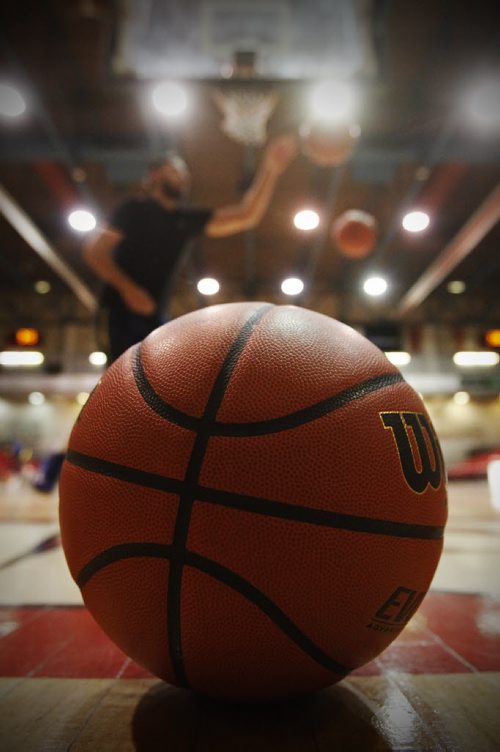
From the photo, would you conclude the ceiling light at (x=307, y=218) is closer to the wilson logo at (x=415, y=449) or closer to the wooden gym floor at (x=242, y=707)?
the wooden gym floor at (x=242, y=707)

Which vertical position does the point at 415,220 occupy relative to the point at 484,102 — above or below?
below

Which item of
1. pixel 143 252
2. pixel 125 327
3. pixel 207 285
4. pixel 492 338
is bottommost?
pixel 125 327

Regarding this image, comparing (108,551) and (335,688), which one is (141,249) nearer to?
(108,551)

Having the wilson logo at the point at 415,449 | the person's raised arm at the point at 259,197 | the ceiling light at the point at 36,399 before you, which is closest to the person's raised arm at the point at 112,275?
the person's raised arm at the point at 259,197

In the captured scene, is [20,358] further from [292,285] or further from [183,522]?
[183,522]

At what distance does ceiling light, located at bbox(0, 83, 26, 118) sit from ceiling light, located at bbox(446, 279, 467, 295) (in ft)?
33.4

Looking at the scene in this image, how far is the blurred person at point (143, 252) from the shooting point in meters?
2.09

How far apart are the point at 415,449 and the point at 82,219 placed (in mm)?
7785

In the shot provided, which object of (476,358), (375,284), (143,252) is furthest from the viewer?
(476,358)

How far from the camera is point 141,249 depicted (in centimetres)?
225

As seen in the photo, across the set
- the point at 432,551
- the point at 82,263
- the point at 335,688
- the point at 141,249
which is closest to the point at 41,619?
the point at 335,688

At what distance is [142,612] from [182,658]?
11 centimetres

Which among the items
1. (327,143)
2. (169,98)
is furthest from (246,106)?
(327,143)

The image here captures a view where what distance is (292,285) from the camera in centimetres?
1141
